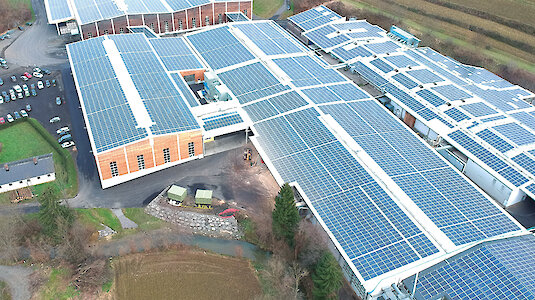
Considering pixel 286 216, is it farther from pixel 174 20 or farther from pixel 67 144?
pixel 174 20

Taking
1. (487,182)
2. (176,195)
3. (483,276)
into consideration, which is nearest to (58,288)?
(176,195)

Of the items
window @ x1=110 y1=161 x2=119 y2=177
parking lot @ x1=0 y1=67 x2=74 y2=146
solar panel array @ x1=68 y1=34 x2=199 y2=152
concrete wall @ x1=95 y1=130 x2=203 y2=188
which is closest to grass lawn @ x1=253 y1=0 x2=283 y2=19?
solar panel array @ x1=68 y1=34 x2=199 y2=152

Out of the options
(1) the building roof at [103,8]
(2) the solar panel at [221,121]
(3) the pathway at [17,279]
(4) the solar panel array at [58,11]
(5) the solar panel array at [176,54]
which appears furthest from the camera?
(4) the solar panel array at [58,11]

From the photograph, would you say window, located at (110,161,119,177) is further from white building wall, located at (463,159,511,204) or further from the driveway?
white building wall, located at (463,159,511,204)

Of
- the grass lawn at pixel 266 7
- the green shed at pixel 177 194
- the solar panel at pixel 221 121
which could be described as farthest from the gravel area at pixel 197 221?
the grass lawn at pixel 266 7

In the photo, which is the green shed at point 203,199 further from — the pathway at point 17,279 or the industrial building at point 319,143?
the pathway at point 17,279
